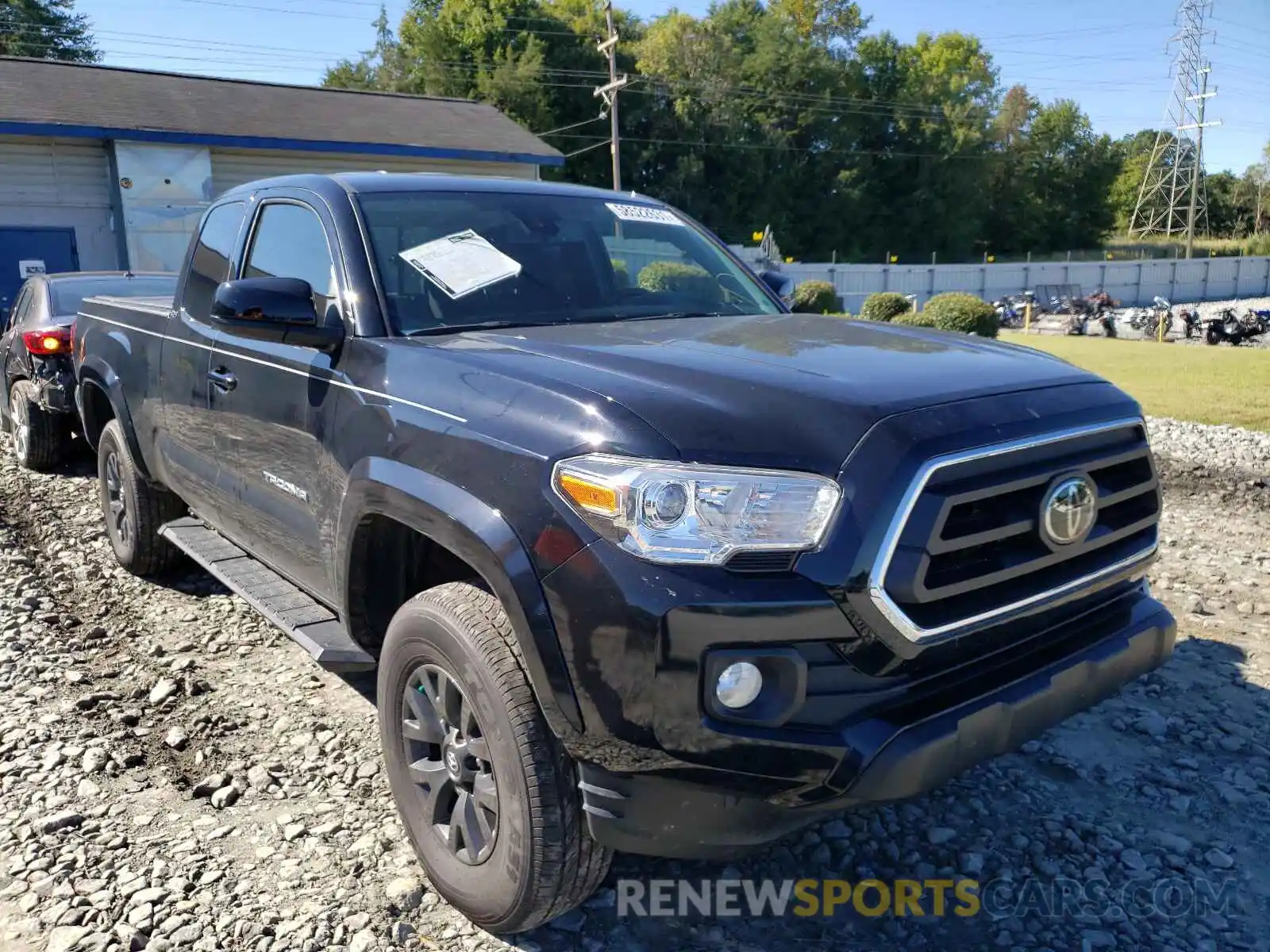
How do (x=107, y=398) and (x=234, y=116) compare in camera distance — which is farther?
(x=234, y=116)

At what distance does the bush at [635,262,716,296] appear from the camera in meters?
3.80

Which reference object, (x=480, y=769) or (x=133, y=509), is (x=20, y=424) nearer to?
(x=133, y=509)

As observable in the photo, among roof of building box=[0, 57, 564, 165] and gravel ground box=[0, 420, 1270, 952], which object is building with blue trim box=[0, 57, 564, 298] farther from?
gravel ground box=[0, 420, 1270, 952]

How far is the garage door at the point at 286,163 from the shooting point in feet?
61.8

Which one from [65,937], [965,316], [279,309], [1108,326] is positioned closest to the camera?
[65,937]

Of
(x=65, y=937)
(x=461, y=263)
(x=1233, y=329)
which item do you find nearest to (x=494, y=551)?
(x=461, y=263)

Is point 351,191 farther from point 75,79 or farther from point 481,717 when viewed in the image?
point 75,79

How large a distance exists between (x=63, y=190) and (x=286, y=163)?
3.97 meters

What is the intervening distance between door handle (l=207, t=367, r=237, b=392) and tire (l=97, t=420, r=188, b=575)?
4.65ft

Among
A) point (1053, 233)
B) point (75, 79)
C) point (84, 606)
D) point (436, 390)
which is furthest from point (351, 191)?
point (1053, 233)

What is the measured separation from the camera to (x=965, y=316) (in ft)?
55.7

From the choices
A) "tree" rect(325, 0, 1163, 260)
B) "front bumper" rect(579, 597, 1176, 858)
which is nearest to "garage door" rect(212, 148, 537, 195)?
"front bumper" rect(579, 597, 1176, 858)

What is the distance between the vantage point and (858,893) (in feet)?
9.59

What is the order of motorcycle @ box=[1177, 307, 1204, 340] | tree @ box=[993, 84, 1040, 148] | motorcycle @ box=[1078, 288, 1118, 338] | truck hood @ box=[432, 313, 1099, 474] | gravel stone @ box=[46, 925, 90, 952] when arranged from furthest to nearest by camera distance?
tree @ box=[993, 84, 1040, 148]
motorcycle @ box=[1078, 288, 1118, 338]
motorcycle @ box=[1177, 307, 1204, 340]
gravel stone @ box=[46, 925, 90, 952]
truck hood @ box=[432, 313, 1099, 474]
